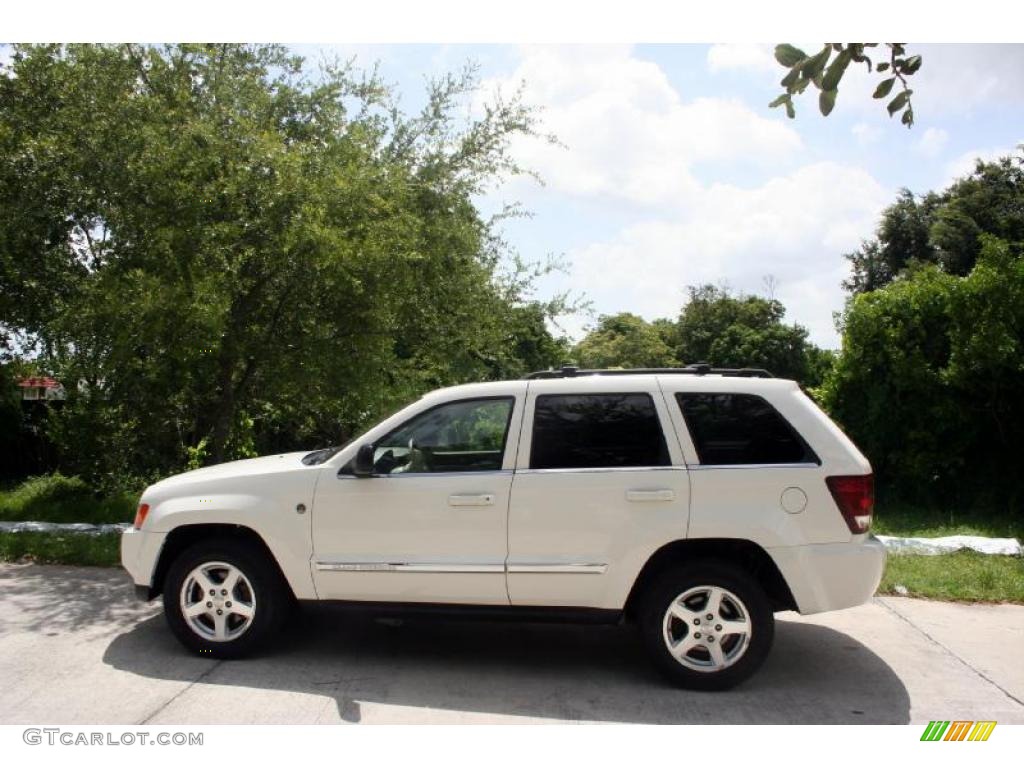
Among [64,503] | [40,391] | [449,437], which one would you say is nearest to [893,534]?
[449,437]

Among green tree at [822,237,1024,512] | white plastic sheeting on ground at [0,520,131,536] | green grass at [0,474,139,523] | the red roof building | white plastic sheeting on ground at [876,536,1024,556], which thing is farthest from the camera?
the red roof building

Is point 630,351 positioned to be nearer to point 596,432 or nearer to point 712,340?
point 712,340

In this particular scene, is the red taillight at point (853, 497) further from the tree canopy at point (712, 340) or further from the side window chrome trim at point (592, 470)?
the tree canopy at point (712, 340)

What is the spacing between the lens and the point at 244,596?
5480 mm

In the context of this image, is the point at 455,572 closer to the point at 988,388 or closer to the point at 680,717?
the point at 680,717

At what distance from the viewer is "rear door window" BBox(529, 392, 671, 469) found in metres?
5.20

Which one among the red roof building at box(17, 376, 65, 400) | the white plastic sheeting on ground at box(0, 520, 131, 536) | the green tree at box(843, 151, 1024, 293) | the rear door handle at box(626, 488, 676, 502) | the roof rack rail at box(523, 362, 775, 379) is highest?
the green tree at box(843, 151, 1024, 293)

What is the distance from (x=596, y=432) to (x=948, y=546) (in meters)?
5.14

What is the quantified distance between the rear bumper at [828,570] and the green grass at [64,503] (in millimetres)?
7607

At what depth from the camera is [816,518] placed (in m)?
4.98

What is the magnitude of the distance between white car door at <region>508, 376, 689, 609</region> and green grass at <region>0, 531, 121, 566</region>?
474cm

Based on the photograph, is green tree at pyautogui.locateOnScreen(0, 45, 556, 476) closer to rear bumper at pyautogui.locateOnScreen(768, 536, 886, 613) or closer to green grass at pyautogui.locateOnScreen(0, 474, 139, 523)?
green grass at pyautogui.locateOnScreen(0, 474, 139, 523)

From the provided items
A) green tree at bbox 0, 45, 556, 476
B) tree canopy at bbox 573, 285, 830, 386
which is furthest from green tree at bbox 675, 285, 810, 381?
green tree at bbox 0, 45, 556, 476
